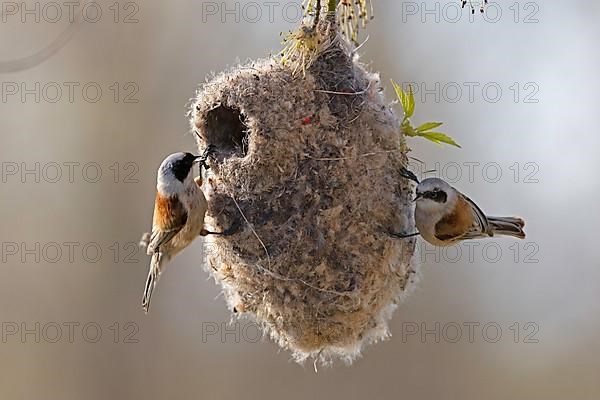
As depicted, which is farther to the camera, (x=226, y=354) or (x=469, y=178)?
(x=226, y=354)

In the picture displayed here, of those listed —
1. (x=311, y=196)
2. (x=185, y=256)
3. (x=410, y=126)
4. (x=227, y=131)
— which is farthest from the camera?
(x=185, y=256)

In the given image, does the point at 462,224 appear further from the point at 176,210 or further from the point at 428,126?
the point at 176,210

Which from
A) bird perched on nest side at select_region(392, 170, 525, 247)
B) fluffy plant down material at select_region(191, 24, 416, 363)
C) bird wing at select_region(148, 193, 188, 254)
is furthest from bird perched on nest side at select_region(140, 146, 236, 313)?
bird perched on nest side at select_region(392, 170, 525, 247)

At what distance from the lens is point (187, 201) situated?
2834 millimetres

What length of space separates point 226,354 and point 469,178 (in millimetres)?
2527

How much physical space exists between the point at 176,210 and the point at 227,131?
457mm

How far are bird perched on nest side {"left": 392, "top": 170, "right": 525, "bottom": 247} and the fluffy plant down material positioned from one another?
0.25 ft

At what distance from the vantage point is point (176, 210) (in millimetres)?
2832

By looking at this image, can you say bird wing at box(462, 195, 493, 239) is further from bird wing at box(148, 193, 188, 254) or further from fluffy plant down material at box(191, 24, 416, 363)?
bird wing at box(148, 193, 188, 254)

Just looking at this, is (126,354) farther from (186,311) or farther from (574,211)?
(574,211)

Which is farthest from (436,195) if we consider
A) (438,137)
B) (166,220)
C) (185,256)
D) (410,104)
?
(185,256)

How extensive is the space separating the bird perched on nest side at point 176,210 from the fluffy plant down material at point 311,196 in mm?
102

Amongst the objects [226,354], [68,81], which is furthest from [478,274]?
[68,81]

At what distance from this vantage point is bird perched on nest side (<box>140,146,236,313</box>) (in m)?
2.83
